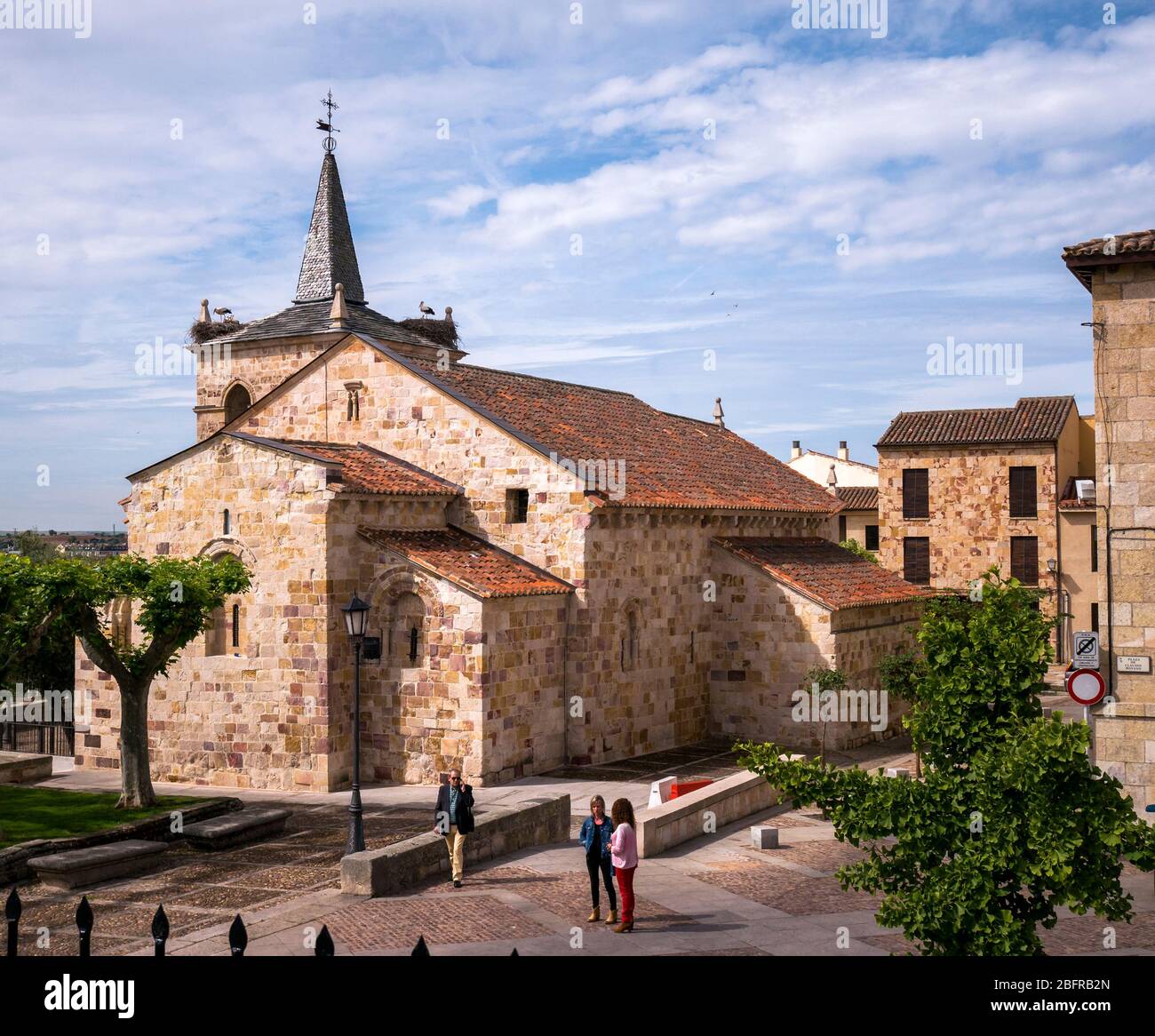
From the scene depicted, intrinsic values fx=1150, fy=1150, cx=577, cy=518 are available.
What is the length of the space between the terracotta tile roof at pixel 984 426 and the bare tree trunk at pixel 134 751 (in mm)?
33575

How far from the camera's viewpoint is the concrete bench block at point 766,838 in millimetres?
19328

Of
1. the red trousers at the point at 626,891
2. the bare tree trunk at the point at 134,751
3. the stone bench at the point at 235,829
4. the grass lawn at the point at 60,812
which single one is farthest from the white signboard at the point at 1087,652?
the bare tree trunk at the point at 134,751

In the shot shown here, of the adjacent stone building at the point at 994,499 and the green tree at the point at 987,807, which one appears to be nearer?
the green tree at the point at 987,807

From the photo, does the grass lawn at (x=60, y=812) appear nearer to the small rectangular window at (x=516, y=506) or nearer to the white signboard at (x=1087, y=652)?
the small rectangular window at (x=516, y=506)

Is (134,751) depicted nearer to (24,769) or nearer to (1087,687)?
(24,769)

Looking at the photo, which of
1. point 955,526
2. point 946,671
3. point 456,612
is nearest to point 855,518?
point 955,526

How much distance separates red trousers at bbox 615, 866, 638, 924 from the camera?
14320 millimetres

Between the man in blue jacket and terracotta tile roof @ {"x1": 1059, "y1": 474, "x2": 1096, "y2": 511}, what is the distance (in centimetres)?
3439

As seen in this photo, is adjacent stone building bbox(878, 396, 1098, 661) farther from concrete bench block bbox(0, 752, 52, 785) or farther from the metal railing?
the metal railing

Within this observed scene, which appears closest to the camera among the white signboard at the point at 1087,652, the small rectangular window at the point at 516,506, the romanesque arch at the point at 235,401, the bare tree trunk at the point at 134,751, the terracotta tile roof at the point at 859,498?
the white signboard at the point at 1087,652

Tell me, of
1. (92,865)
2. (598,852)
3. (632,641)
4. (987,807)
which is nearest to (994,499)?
(632,641)

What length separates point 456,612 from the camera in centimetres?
2445

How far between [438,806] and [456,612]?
7.97m

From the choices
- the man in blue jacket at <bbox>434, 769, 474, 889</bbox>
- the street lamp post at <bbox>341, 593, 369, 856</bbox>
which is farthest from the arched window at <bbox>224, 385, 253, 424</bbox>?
the man in blue jacket at <bbox>434, 769, 474, 889</bbox>
